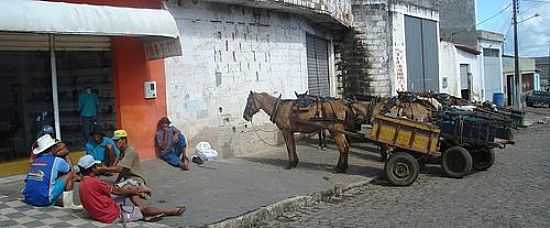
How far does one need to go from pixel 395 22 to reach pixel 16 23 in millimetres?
14610

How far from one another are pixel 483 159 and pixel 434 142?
1.89 m

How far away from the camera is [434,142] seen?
1106cm

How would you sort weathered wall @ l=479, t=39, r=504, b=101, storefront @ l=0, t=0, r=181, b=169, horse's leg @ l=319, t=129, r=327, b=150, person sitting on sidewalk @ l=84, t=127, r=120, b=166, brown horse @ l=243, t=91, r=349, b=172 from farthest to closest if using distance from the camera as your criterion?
weathered wall @ l=479, t=39, r=504, b=101 → horse's leg @ l=319, t=129, r=327, b=150 → brown horse @ l=243, t=91, r=349, b=172 → person sitting on sidewalk @ l=84, t=127, r=120, b=166 → storefront @ l=0, t=0, r=181, b=169

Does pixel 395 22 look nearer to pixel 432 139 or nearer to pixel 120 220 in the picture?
pixel 432 139

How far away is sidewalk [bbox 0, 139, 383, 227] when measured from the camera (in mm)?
7230

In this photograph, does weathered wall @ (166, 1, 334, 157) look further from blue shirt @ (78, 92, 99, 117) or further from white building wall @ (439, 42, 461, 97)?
white building wall @ (439, 42, 461, 97)

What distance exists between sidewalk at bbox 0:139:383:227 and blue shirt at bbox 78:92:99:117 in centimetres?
138

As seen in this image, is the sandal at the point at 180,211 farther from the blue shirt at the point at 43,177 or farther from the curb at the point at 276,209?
the blue shirt at the point at 43,177

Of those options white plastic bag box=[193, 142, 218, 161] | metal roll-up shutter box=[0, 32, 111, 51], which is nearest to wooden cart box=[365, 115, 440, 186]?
white plastic bag box=[193, 142, 218, 161]

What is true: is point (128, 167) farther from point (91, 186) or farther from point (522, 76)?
point (522, 76)

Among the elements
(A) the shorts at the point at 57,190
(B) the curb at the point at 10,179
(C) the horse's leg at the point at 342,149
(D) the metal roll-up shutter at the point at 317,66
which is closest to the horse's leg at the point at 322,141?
(D) the metal roll-up shutter at the point at 317,66

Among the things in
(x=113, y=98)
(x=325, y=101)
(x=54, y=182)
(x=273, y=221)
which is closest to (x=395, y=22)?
(x=325, y=101)

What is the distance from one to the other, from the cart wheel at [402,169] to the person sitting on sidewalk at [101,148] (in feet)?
16.2

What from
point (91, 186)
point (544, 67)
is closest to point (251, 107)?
point (91, 186)
